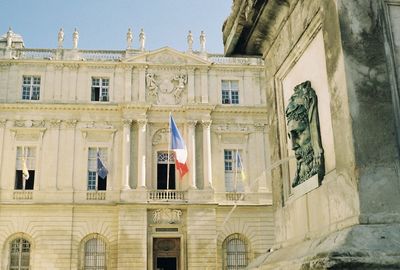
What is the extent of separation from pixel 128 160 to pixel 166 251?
444 cm

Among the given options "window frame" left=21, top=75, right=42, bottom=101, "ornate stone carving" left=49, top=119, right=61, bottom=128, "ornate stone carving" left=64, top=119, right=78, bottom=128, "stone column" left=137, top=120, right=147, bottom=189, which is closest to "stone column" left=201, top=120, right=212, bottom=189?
"stone column" left=137, top=120, right=147, bottom=189

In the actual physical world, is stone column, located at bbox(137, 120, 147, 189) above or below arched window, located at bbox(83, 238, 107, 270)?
above

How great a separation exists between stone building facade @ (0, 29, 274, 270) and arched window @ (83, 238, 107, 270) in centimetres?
4

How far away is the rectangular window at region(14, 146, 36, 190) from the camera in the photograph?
2436 cm

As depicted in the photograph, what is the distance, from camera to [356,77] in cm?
313

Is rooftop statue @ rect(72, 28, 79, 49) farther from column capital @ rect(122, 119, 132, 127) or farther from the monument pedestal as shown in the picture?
the monument pedestal

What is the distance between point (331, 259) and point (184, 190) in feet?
71.3

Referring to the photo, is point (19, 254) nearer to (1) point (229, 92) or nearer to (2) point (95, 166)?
(2) point (95, 166)

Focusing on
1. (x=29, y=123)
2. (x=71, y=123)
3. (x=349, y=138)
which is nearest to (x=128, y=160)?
(x=71, y=123)

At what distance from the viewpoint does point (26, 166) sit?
2423 cm

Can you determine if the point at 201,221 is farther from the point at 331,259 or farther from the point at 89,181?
the point at 331,259

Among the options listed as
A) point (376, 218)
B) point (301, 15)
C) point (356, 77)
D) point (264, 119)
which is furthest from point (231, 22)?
point (264, 119)

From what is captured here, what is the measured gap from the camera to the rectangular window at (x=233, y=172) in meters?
25.2

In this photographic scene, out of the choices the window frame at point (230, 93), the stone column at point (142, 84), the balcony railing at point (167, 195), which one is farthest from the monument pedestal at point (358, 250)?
the window frame at point (230, 93)
